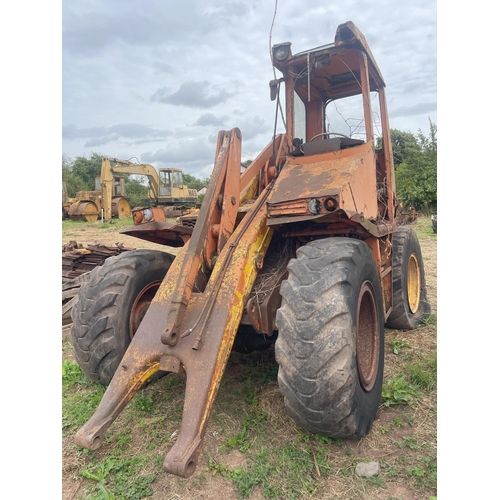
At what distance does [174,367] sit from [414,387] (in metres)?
2.17

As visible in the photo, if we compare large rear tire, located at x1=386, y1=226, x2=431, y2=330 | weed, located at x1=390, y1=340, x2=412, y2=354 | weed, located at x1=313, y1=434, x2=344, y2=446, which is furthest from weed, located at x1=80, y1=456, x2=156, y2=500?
large rear tire, located at x1=386, y1=226, x2=431, y2=330

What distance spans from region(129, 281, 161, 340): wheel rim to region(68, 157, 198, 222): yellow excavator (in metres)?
19.9

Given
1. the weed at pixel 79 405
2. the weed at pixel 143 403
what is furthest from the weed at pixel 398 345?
the weed at pixel 79 405

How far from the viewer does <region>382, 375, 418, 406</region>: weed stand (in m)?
3.28

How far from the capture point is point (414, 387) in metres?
3.50

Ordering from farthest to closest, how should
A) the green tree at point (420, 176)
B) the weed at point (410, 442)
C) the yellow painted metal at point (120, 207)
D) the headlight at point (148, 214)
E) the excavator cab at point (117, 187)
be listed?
the excavator cab at point (117, 187) < the yellow painted metal at point (120, 207) < the green tree at point (420, 176) < the headlight at point (148, 214) < the weed at point (410, 442)

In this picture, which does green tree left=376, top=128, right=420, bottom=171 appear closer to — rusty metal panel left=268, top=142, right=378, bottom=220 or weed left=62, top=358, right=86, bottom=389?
rusty metal panel left=268, top=142, right=378, bottom=220

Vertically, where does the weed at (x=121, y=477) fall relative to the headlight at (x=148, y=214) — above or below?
below

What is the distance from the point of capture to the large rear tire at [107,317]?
10.6 ft

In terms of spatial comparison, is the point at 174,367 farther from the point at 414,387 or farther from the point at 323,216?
the point at 414,387

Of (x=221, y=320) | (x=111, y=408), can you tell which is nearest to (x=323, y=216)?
(x=221, y=320)

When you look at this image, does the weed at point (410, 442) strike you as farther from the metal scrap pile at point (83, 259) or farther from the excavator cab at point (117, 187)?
the excavator cab at point (117, 187)

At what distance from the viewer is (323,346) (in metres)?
2.36

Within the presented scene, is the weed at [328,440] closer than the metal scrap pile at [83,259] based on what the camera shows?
Yes
